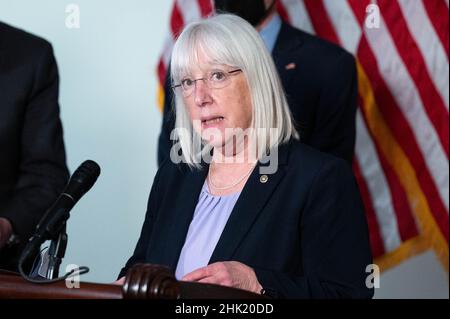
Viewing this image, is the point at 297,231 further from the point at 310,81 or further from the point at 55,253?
A: the point at 310,81

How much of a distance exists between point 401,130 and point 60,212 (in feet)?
7.63

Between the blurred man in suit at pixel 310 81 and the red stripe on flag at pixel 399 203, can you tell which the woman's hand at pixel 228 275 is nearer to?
the blurred man in suit at pixel 310 81

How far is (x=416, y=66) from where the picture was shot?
3.87m

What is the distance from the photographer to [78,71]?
12.5 feet

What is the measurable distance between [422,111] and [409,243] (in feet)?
1.83

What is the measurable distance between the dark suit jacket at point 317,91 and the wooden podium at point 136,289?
5.37 feet

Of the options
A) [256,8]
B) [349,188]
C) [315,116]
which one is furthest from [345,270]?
[256,8]

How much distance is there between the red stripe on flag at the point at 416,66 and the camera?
3.84 meters

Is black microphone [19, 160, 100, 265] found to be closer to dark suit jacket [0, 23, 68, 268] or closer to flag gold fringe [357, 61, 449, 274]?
dark suit jacket [0, 23, 68, 268]

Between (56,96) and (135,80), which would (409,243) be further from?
(56,96)

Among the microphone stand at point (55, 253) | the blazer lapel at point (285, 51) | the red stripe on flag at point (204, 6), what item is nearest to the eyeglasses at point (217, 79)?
the microphone stand at point (55, 253)

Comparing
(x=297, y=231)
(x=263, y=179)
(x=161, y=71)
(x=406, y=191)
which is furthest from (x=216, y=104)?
(x=406, y=191)

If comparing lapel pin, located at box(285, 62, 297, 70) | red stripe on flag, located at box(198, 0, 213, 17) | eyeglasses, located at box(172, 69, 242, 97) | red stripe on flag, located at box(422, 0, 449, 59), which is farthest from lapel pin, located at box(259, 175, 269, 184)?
red stripe on flag, located at box(422, 0, 449, 59)
